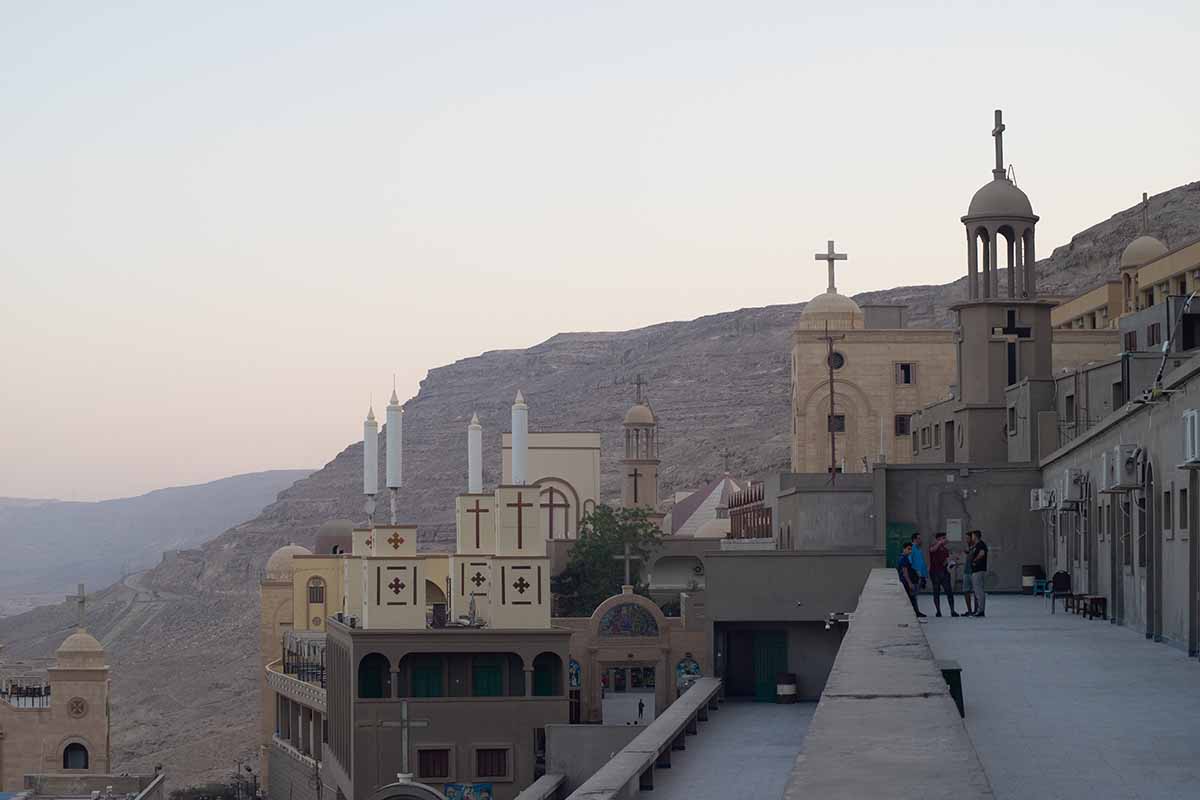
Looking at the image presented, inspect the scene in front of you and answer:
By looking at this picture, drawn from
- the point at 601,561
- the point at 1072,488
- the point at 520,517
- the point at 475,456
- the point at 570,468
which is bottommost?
the point at 601,561

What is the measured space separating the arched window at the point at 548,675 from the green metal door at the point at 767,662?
9746 millimetres

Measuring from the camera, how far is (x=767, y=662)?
113 feet

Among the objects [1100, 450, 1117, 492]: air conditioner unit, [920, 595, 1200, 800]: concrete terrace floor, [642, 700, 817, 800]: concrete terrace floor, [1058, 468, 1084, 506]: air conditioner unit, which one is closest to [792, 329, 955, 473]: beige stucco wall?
[642, 700, 817, 800]: concrete terrace floor

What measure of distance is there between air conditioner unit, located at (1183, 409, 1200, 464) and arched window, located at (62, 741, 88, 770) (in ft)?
160

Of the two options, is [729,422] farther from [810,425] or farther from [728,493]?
[810,425]

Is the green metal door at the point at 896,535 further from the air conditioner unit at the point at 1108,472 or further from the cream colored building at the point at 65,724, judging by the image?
the cream colored building at the point at 65,724

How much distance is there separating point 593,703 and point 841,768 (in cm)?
4151

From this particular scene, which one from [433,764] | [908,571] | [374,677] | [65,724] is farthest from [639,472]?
[908,571]

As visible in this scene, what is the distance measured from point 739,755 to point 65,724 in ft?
124

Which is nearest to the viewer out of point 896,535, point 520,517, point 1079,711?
point 1079,711

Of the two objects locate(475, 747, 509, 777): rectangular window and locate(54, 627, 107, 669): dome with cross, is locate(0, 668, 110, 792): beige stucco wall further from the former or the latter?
locate(475, 747, 509, 777): rectangular window

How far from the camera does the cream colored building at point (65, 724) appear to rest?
58.2 metres

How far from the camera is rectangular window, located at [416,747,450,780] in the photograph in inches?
1639

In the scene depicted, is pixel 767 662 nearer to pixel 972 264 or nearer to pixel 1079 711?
pixel 972 264
